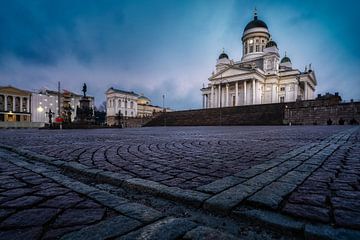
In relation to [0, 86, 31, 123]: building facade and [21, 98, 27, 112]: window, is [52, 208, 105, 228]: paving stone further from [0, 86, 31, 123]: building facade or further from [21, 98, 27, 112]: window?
[21, 98, 27, 112]: window

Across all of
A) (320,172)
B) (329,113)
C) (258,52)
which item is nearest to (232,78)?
(258,52)

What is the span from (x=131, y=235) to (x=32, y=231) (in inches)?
23.7

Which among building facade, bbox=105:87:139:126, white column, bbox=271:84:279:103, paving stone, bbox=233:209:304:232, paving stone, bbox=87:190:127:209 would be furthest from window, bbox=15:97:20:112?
paving stone, bbox=233:209:304:232

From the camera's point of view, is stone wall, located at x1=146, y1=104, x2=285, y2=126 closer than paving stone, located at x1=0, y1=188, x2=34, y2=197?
No

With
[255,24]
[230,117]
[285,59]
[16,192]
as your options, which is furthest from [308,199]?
[285,59]

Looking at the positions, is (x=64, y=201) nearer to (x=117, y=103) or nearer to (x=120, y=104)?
(x=117, y=103)

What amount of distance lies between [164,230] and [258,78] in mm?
56694

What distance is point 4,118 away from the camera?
6028 centimetres

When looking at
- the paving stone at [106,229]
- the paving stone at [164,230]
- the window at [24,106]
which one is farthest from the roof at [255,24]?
the window at [24,106]

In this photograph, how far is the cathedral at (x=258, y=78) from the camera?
53125 mm

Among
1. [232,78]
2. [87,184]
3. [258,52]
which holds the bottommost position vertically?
[87,184]

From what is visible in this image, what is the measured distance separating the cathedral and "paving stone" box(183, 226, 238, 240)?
177 ft

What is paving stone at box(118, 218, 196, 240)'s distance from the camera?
3.67 ft

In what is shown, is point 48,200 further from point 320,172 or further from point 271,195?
point 320,172
